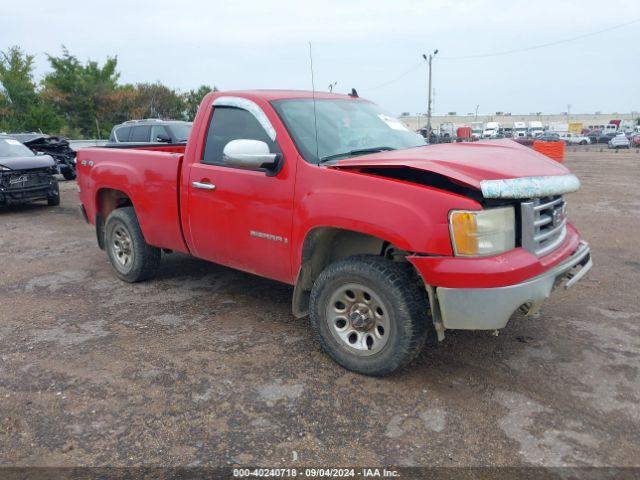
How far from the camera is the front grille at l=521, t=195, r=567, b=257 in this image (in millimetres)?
3250

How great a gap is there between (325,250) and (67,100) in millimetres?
35142

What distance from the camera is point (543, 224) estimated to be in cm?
344

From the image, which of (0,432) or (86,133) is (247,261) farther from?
(86,133)

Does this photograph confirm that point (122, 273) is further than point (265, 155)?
Yes

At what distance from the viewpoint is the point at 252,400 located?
11.0 feet

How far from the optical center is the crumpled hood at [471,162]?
321cm

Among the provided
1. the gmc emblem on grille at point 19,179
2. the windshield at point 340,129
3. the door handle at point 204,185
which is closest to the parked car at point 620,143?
the gmc emblem on grille at point 19,179

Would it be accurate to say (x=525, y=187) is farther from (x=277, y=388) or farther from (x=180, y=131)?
(x=180, y=131)

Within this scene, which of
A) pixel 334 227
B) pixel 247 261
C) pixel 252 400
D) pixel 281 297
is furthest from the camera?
pixel 281 297

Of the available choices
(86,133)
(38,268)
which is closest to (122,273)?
(38,268)

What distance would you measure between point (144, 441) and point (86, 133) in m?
35.6

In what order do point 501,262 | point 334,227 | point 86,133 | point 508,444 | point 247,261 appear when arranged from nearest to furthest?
point 508,444 < point 501,262 < point 334,227 < point 247,261 < point 86,133

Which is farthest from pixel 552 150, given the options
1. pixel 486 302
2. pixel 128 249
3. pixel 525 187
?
pixel 486 302

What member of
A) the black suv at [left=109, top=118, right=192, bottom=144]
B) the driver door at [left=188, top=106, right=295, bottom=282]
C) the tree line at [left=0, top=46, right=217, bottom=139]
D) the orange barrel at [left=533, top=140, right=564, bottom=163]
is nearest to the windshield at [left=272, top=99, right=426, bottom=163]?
the driver door at [left=188, top=106, right=295, bottom=282]
